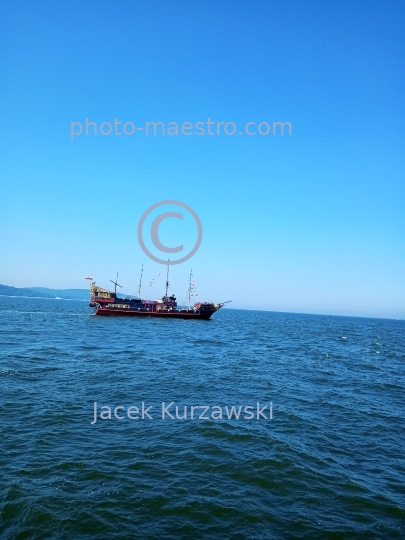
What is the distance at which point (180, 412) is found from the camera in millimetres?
17000

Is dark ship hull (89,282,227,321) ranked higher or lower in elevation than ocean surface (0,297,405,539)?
higher

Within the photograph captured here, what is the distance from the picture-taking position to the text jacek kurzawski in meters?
16.0

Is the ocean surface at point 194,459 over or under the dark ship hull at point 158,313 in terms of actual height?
under

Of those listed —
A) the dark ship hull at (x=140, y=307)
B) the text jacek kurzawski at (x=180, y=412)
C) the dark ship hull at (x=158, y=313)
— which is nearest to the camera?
the text jacek kurzawski at (x=180, y=412)

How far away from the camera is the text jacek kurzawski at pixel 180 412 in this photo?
16031 millimetres

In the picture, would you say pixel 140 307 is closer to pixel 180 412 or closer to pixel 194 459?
pixel 180 412

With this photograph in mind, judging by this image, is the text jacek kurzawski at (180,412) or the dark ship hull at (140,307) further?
the dark ship hull at (140,307)

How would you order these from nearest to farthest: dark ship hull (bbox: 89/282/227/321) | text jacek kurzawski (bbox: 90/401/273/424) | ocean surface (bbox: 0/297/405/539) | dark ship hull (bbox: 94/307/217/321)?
ocean surface (bbox: 0/297/405/539) → text jacek kurzawski (bbox: 90/401/273/424) → dark ship hull (bbox: 94/307/217/321) → dark ship hull (bbox: 89/282/227/321)

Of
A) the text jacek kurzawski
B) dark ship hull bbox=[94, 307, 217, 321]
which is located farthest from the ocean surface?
dark ship hull bbox=[94, 307, 217, 321]

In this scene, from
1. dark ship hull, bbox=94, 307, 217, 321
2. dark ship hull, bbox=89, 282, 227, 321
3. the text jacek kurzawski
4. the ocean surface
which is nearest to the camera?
the ocean surface

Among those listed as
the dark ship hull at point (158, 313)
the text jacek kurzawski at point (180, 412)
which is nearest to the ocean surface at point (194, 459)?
the text jacek kurzawski at point (180, 412)

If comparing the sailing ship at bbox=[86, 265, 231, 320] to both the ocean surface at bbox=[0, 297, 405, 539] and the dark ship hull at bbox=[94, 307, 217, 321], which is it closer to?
the dark ship hull at bbox=[94, 307, 217, 321]

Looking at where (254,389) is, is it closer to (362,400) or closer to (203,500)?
(362,400)

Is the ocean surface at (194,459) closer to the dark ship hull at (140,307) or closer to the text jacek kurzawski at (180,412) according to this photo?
the text jacek kurzawski at (180,412)
